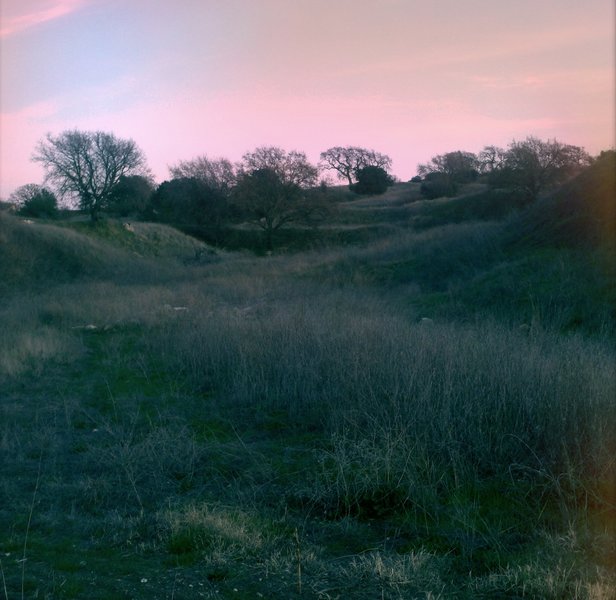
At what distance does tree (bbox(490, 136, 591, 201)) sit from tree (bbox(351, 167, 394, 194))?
2894cm

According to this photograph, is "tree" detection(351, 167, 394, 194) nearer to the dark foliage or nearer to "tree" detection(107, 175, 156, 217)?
"tree" detection(107, 175, 156, 217)

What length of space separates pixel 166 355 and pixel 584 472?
302 inches

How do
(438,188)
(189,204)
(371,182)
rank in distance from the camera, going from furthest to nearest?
(371,182), (438,188), (189,204)

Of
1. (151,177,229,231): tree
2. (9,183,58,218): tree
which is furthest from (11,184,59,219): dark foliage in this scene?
(151,177,229,231): tree

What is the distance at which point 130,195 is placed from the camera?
50.5m

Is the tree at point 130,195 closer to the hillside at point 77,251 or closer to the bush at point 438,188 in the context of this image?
the hillside at point 77,251

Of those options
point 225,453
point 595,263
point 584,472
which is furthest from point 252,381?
point 595,263

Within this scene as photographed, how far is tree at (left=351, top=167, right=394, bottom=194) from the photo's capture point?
6644 centimetres

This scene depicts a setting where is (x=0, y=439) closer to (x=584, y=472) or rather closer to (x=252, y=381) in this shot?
(x=252, y=381)

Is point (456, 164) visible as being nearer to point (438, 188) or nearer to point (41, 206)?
point (438, 188)

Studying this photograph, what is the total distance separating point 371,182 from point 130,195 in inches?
990

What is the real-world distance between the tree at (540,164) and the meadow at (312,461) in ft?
81.3

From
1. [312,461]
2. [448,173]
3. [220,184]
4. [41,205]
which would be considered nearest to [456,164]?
[448,173]

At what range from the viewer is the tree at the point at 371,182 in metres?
66.4
